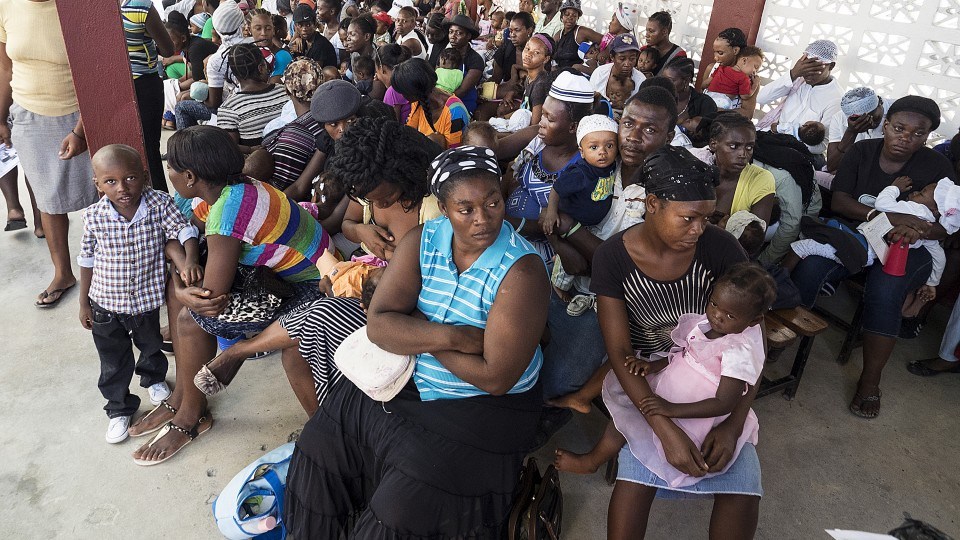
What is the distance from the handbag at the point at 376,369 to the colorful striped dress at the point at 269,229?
77 centimetres

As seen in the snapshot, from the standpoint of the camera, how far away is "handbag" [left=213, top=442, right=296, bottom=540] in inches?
92.8

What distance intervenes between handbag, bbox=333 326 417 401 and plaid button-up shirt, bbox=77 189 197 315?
3.91 ft

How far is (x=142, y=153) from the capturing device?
3684mm

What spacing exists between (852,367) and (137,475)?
12.5ft

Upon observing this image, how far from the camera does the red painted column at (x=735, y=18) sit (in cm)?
538

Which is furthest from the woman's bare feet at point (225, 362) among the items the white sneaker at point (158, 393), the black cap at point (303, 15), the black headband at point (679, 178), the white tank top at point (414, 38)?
the black cap at point (303, 15)

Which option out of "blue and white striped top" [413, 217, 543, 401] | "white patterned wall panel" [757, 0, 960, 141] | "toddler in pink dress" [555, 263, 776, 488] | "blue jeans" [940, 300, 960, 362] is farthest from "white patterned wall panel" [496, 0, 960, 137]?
"blue and white striped top" [413, 217, 543, 401]

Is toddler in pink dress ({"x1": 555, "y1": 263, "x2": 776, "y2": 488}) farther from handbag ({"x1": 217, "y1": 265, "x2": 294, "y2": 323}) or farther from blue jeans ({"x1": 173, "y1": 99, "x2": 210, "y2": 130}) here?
blue jeans ({"x1": 173, "y1": 99, "x2": 210, "y2": 130})

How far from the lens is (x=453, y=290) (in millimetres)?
2135

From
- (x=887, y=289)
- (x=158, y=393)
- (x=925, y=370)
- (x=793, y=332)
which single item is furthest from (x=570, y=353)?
(x=925, y=370)

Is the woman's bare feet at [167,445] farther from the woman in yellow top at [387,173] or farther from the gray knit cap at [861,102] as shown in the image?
the gray knit cap at [861,102]

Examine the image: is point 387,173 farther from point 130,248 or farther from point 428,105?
point 428,105

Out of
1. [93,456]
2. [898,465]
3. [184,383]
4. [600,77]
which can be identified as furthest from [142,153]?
[898,465]

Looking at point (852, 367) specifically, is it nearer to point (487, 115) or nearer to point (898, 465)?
point (898, 465)
